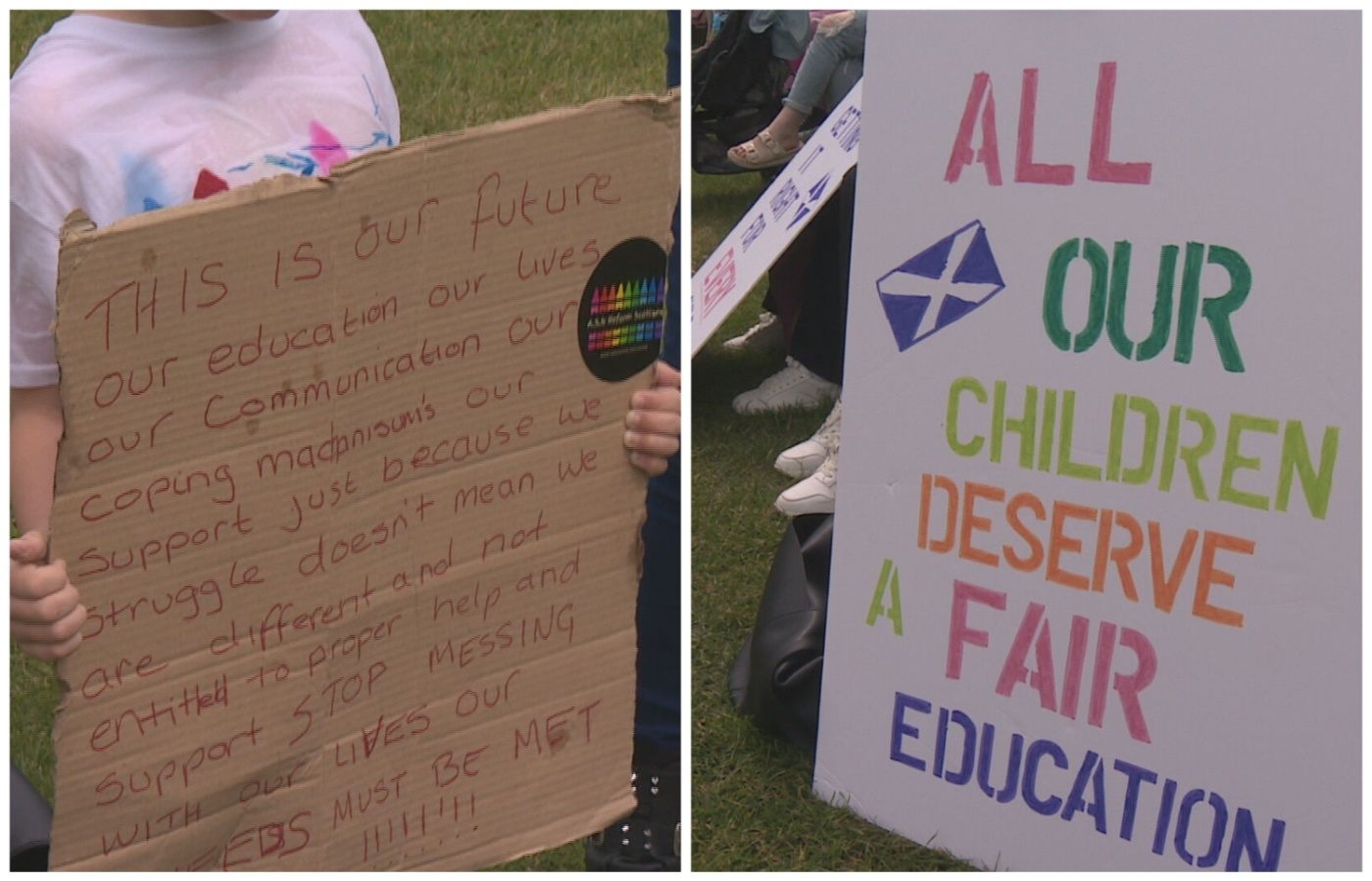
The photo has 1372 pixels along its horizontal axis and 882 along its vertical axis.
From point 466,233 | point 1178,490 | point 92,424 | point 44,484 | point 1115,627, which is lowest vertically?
point 1115,627

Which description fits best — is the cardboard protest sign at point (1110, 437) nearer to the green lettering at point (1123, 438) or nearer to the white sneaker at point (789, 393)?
the green lettering at point (1123, 438)

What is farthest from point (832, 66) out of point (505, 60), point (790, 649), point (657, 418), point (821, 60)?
point (657, 418)

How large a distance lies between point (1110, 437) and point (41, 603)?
1.18 metres

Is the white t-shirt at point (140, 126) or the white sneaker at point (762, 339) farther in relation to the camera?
the white sneaker at point (762, 339)

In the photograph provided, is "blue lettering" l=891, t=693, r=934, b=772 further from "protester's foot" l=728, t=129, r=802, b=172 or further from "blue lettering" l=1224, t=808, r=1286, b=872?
"protester's foot" l=728, t=129, r=802, b=172

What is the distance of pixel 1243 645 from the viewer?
5.85ft

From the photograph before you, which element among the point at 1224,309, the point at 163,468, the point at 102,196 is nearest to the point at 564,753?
the point at 163,468

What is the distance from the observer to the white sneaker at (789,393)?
3785 mm

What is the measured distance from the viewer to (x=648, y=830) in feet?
6.58

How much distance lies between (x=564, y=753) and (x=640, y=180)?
0.61m

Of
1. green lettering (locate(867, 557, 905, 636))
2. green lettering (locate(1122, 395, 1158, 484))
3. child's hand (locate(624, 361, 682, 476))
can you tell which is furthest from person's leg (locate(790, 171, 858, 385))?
child's hand (locate(624, 361, 682, 476))

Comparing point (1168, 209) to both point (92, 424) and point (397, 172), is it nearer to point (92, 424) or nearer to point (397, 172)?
point (397, 172)

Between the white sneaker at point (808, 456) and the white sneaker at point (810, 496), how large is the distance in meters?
0.17

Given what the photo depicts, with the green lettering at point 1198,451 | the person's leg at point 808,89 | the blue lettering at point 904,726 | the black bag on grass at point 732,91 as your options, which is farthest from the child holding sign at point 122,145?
the black bag on grass at point 732,91
